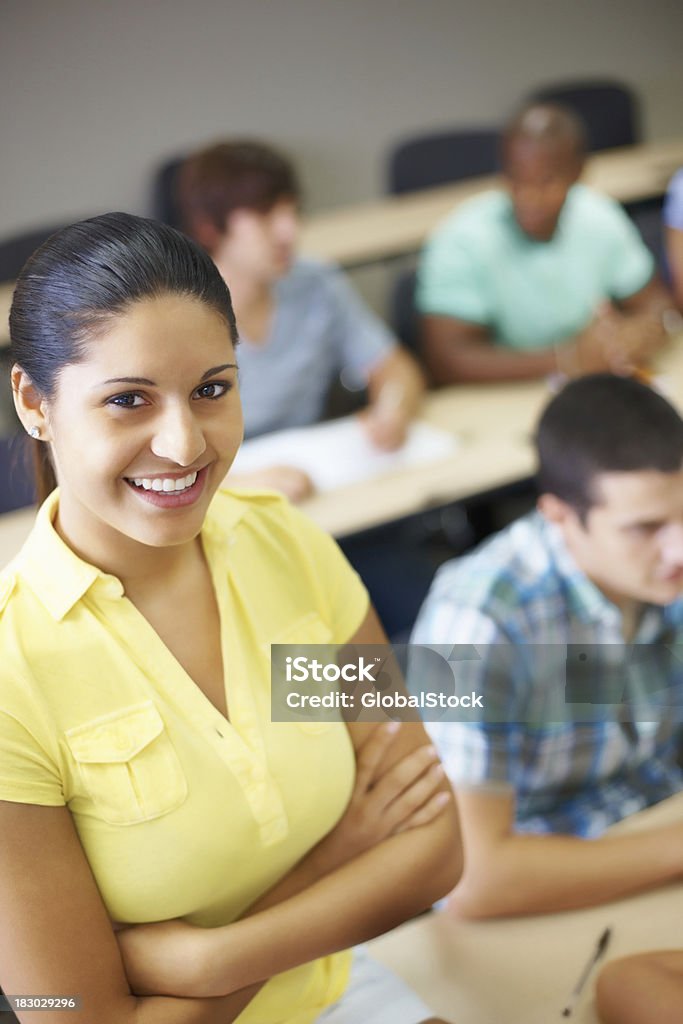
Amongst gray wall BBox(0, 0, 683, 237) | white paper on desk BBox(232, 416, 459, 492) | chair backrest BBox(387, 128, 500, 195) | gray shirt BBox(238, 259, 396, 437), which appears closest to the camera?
white paper on desk BBox(232, 416, 459, 492)

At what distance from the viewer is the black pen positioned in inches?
37.8

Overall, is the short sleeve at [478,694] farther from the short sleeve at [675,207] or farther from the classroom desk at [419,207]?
the classroom desk at [419,207]

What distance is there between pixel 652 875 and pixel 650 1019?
202 millimetres

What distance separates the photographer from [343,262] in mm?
3209

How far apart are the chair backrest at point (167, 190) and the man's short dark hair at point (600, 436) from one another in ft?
7.79

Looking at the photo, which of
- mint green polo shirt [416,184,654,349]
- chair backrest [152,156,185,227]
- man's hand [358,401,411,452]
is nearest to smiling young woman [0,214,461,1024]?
man's hand [358,401,411,452]

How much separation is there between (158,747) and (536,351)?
1.95 meters

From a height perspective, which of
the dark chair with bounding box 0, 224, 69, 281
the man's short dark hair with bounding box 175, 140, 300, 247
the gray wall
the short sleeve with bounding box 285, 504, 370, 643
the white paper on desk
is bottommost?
the white paper on desk

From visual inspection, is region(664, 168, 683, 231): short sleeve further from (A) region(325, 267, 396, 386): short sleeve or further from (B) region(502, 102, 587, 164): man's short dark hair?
(A) region(325, 267, 396, 386): short sleeve

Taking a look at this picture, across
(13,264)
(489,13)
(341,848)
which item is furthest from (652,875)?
(489,13)

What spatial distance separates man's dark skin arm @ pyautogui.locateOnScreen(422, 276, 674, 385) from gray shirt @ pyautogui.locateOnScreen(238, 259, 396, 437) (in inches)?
5.9

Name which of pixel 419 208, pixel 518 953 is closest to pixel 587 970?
pixel 518 953

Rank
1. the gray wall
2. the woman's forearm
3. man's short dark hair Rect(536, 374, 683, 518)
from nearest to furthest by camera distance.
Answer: the woman's forearm < man's short dark hair Rect(536, 374, 683, 518) < the gray wall

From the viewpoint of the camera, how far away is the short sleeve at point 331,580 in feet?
3.17
